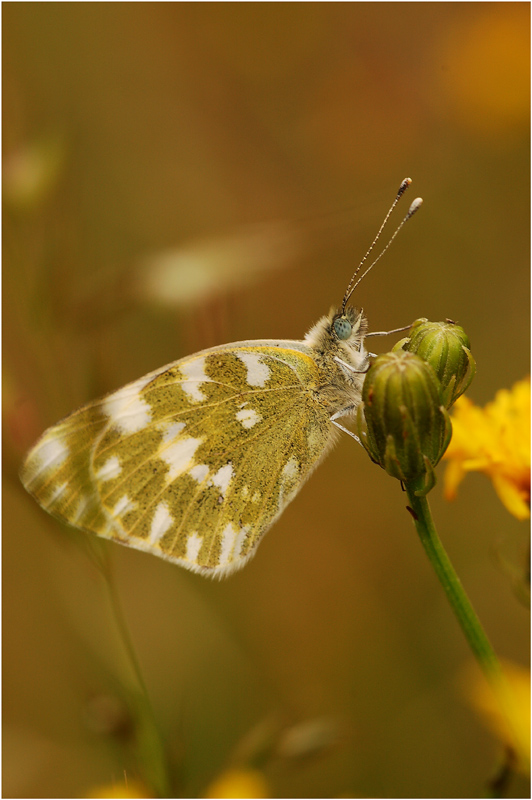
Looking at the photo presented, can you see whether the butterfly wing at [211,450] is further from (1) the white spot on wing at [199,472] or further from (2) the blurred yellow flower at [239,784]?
(2) the blurred yellow flower at [239,784]

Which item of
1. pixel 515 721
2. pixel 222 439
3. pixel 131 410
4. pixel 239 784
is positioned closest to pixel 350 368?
pixel 222 439

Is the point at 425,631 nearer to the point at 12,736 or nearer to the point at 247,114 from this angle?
the point at 12,736

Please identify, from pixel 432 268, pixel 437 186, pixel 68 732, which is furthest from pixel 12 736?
pixel 437 186

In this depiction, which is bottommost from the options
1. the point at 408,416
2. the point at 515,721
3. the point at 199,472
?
the point at 515,721

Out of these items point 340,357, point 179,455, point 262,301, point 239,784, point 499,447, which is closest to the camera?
point 499,447

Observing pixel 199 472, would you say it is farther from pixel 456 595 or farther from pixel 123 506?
pixel 456 595
